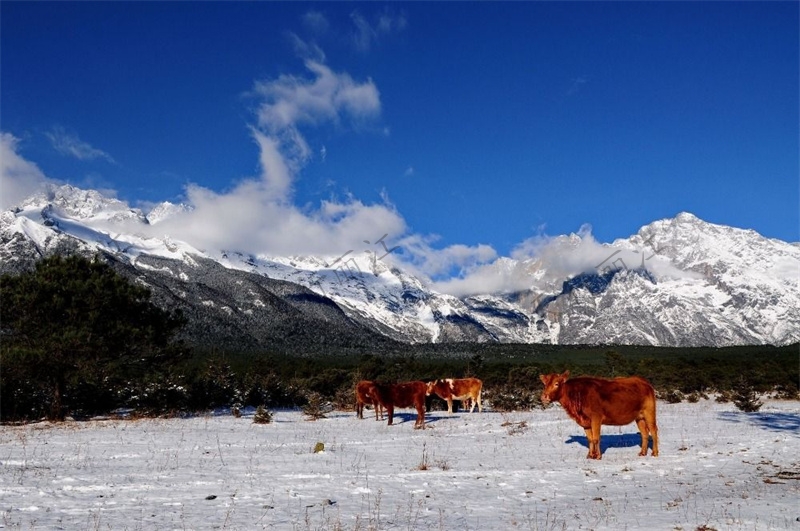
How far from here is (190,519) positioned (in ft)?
26.5

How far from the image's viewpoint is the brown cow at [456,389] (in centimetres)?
2872

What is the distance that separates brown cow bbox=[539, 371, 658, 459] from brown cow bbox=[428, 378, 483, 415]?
1464 centimetres

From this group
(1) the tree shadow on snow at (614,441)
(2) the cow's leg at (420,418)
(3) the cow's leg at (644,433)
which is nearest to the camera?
(3) the cow's leg at (644,433)

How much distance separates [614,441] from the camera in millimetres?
16547

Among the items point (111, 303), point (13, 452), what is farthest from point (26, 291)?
point (13, 452)

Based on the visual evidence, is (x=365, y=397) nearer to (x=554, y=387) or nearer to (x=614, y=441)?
(x=614, y=441)

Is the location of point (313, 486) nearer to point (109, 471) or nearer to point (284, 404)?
point (109, 471)

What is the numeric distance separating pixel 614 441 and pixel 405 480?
25.7 feet

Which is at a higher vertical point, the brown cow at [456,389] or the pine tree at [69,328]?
the pine tree at [69,328]

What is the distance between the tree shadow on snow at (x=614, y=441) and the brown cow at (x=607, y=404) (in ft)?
4.10

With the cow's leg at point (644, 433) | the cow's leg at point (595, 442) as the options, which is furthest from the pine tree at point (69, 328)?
the cow's leg at point (644, 433)

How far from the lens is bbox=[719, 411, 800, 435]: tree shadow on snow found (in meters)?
18.4

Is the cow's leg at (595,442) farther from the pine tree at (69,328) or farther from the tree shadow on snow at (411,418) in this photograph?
the pine tree at (69,328)

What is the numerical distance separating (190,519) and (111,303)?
20854 mm
